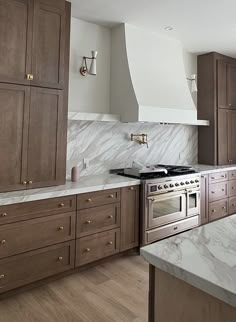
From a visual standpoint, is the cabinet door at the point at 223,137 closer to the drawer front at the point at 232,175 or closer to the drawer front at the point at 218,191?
the drawer front at the point at 232,175

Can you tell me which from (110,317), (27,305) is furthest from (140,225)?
(27,305)

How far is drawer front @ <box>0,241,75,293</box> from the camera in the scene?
232cm

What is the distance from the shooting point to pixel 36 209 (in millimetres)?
2469

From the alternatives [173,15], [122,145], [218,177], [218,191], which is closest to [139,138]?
[122,145]

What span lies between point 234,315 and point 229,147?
14.5 feet

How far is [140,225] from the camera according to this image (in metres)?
3.29

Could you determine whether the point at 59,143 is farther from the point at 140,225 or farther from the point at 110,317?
the point at 110,317

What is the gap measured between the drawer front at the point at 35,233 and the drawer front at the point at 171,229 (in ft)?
3.60

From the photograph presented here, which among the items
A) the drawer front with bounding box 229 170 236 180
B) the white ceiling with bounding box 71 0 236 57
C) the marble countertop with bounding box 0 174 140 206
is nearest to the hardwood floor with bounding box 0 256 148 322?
the marble countertop with bounding box 0 174 140 206

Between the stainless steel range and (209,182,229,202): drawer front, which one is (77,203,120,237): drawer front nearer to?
the stainless steel range

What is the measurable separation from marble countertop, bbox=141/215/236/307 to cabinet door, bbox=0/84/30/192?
1757 millimetres

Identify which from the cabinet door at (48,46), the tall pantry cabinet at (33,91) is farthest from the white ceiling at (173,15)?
the tall pantry cabinet at (33,91)

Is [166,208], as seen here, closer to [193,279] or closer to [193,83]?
[193,83]

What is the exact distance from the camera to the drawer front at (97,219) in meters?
2.79
